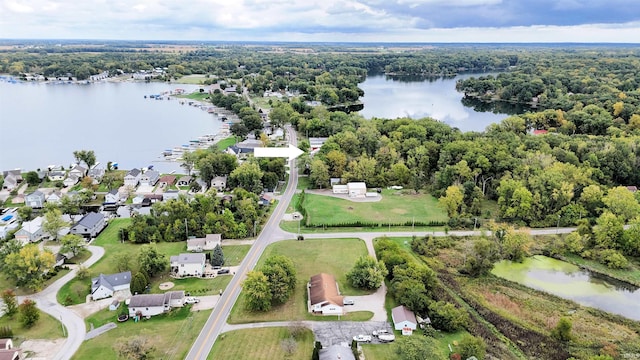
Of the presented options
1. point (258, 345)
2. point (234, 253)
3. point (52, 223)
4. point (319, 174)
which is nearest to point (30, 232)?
point (52, 223)

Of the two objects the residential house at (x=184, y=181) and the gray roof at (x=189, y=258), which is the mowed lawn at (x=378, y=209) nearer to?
the gray roof at (x=189, y=258)

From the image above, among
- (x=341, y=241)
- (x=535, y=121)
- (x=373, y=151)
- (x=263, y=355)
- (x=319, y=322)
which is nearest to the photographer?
(x=263, y=355)

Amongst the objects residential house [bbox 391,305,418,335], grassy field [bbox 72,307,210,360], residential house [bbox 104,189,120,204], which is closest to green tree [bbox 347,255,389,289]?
residential house [bbox 391,305,418,335]

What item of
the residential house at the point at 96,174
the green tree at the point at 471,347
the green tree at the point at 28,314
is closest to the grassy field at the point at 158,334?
the green tree at the point at 28,314

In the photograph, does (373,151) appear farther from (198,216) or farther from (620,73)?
(620,73)

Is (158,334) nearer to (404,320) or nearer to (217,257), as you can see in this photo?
(217,257)

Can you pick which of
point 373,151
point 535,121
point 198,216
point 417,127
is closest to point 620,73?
point 535,121

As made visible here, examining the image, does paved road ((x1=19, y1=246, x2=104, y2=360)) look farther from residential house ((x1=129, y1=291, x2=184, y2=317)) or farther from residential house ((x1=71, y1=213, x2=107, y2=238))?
residential house ((x1=71, y1=213, x2=107, y2=238))
